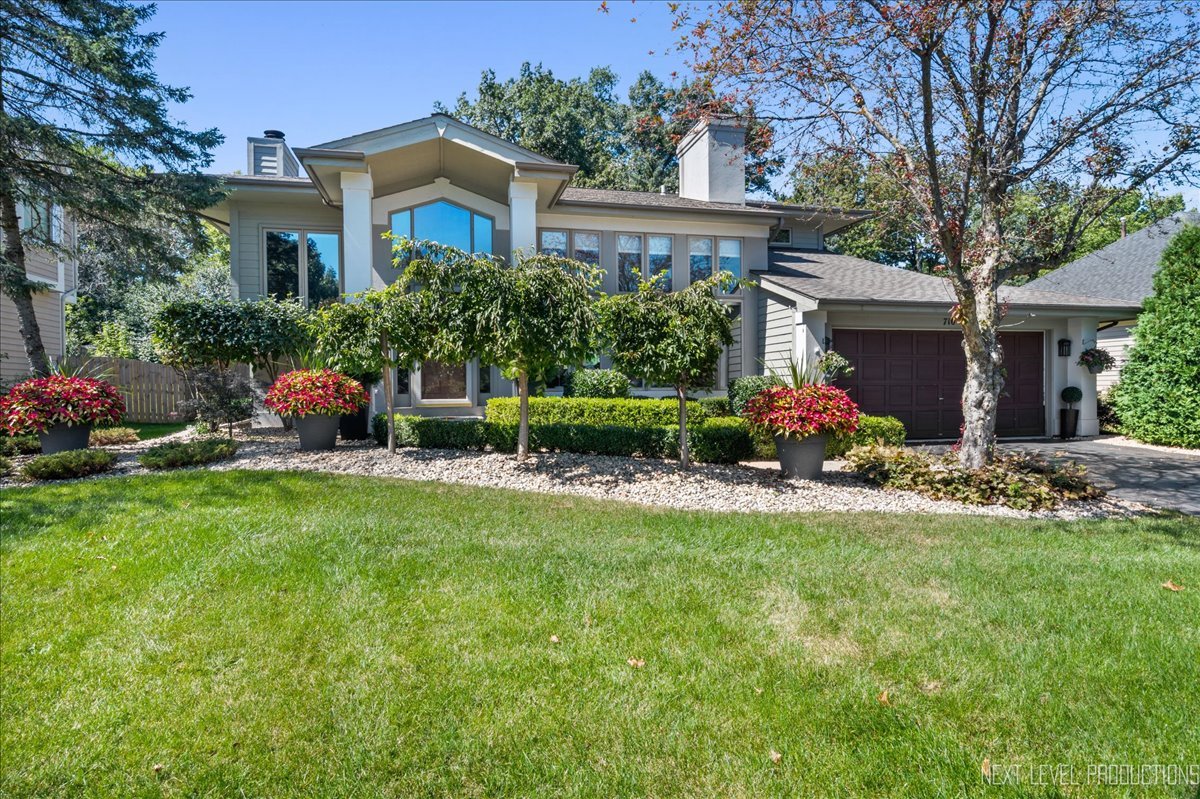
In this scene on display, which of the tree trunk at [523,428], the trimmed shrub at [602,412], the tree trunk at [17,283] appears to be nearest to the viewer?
the tree trunk at [523,428]

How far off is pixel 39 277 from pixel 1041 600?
65.7 feet

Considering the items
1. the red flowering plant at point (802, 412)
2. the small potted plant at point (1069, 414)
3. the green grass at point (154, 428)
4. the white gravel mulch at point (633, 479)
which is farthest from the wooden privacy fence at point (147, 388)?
the small potted plant at point (1069, 414)

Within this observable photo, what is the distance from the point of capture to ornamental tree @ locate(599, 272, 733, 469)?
752 cm

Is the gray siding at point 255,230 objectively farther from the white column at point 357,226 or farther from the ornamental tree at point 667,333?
the ornamental tree at point 667,333

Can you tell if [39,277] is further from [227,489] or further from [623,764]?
[623,764]

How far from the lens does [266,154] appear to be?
1461 cm

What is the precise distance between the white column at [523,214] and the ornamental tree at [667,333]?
14.7ft

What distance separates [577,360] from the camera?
7.86 meters

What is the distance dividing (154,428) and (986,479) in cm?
1597

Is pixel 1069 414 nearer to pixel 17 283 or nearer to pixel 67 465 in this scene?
pixel 67 465

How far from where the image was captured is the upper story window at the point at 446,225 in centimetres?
1273

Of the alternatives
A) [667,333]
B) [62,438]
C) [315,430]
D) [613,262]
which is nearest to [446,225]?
[613,262]

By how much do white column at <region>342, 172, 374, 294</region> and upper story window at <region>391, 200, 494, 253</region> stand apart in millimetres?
1472

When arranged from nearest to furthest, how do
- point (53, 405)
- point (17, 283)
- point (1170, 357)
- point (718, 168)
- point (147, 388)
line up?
1. point (53, 405)
2. point (17, 283)
3. point (1170, 357)
4. point (147, 388)
5. point (718, 168)
